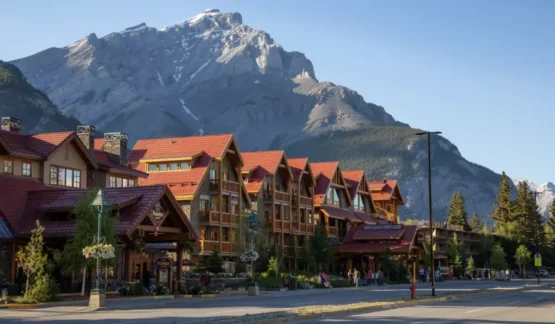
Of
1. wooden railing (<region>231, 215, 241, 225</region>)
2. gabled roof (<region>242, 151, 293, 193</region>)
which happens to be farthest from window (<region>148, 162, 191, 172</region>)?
gabled roof (<region>242, 151, 293, 193</region>)

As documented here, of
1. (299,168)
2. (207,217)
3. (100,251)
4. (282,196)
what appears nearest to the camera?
(100,251)

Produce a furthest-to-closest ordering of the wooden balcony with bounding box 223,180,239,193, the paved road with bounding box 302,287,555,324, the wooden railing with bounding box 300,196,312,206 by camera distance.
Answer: the wooden railing with bounding box 300,196,312,206 → the wooden balcony with bounding box 223,180,239,193 → the paved road with bounding box 302,287,555,324

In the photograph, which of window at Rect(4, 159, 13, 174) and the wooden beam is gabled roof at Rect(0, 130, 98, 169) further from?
the wooden beam

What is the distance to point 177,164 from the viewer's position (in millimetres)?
71062

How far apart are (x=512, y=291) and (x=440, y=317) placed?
2908cm

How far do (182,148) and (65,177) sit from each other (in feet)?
62.7

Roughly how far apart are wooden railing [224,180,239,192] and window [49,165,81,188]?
18192 millimetres

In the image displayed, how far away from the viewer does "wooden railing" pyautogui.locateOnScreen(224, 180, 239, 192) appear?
2825 inches

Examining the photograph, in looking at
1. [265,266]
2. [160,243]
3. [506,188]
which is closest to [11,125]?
[160,243]

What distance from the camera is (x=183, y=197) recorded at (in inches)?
2645

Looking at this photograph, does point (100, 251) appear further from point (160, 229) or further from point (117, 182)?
point (117, 182)

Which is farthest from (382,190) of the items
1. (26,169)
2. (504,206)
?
(26,169)

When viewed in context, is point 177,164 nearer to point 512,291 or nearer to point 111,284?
point 111,284

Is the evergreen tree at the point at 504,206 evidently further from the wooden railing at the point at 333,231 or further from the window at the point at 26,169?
the window at the point at 26,169
